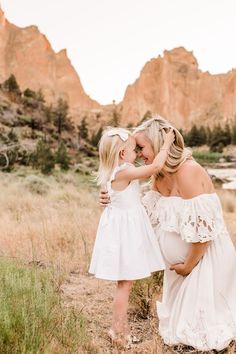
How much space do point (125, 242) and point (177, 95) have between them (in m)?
107

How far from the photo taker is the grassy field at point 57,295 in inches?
98.3

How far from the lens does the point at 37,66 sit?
100062 millimetres

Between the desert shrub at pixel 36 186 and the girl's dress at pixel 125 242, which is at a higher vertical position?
the girl's dress at pixel 125 242

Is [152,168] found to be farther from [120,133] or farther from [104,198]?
[104,198]

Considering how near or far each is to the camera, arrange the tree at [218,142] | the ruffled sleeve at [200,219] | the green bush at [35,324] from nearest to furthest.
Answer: the green bush at [35,324] < the ruffled sleeve at [200,219] < the tree at [218,142]

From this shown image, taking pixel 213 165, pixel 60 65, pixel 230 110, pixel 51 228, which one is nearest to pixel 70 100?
pixel 60 65

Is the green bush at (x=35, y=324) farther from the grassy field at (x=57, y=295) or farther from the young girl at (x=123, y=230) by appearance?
the young girl at (x=123, y=230)

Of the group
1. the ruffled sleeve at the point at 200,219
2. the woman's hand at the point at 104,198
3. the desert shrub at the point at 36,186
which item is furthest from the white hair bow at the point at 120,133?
the desert shrub at the point at 36,186

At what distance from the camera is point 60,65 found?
104m

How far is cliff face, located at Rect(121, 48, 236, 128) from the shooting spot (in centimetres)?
10238

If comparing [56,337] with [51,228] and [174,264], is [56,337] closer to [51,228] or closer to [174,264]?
[174,264]

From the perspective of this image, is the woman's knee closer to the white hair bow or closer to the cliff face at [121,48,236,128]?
the white hair bow

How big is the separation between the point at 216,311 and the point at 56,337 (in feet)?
3.49

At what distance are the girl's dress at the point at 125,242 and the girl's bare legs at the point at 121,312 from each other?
0.10 metres
